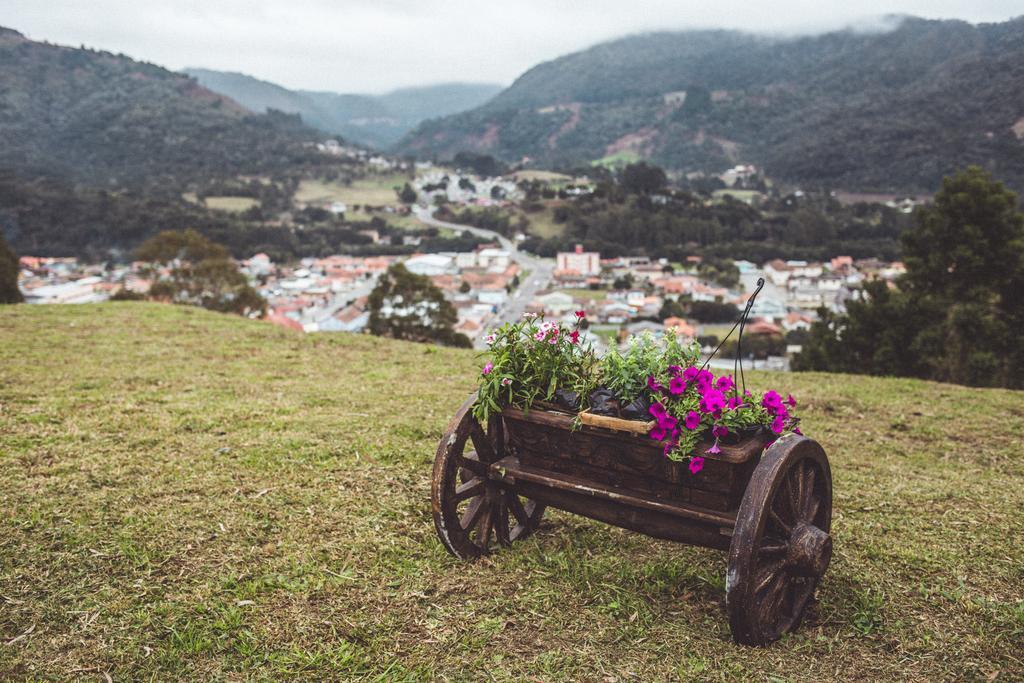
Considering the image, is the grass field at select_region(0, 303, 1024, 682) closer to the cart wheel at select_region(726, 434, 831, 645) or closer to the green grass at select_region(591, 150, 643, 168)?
the cart wheel at select_region(726, 434, 831, 645)

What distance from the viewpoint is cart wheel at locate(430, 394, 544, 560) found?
10.2 ft

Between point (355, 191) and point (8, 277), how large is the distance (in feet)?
298

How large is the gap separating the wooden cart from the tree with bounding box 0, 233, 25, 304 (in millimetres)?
14640

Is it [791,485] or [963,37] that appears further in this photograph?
[963,37]

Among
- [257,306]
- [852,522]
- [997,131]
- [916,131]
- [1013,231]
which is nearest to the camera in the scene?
[852,522]

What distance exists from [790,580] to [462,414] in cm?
157

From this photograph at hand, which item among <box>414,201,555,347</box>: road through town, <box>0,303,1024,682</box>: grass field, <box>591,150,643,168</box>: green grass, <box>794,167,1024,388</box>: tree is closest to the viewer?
<box>0,303,1024,682</box>: grass field

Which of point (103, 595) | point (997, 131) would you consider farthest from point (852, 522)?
point (997, 131)

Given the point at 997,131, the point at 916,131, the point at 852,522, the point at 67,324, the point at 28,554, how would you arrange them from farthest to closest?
the point at 916,131 < the point at 997,131 < the point at 67,324 < the point at 852,522 < the point at 28,554

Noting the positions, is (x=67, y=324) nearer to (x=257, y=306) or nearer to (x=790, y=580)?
(x=790, y=580)

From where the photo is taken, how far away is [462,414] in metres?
3.12

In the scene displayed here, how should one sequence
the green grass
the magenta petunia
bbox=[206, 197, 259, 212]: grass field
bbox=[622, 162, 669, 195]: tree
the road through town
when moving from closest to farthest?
the magenta petunia < the road through town < bbox=[622, 162, 669, 195]: tree < bbox=[206, 197, 259, 212]: grass field < the green grass

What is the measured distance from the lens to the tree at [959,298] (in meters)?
11.5

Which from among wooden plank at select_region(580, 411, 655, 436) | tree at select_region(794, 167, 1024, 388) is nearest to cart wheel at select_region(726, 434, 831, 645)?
wooden plank at select_region(580, 411, 655, 436)
